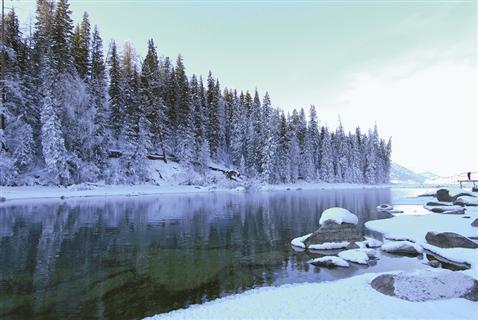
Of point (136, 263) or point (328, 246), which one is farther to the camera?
point (328, 246)

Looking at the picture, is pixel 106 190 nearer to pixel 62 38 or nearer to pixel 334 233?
pixel 62 38

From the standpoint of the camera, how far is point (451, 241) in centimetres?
1725

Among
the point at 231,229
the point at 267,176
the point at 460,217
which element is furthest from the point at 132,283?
the point at 267,176

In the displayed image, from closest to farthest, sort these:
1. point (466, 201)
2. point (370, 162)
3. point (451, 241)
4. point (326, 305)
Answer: point (326, 305), point (451, 241), point (466, 201), point (370, 162)

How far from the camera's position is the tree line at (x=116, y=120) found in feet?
150

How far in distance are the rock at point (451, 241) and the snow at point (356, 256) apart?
434 centimetres

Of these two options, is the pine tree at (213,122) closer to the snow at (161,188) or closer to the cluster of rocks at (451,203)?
the snow at (161,188)

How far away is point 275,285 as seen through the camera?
494 inches

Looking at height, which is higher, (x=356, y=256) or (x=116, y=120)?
(x=116, y=120)

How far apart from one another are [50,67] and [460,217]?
4976cm

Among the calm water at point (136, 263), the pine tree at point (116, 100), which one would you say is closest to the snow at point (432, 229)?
the calm water at point (136, 263)

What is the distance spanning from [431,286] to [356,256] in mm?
6184

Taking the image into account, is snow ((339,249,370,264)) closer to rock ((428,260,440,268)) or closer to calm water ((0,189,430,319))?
calm water ((0,189,430,319))

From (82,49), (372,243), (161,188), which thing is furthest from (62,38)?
(372,243)
